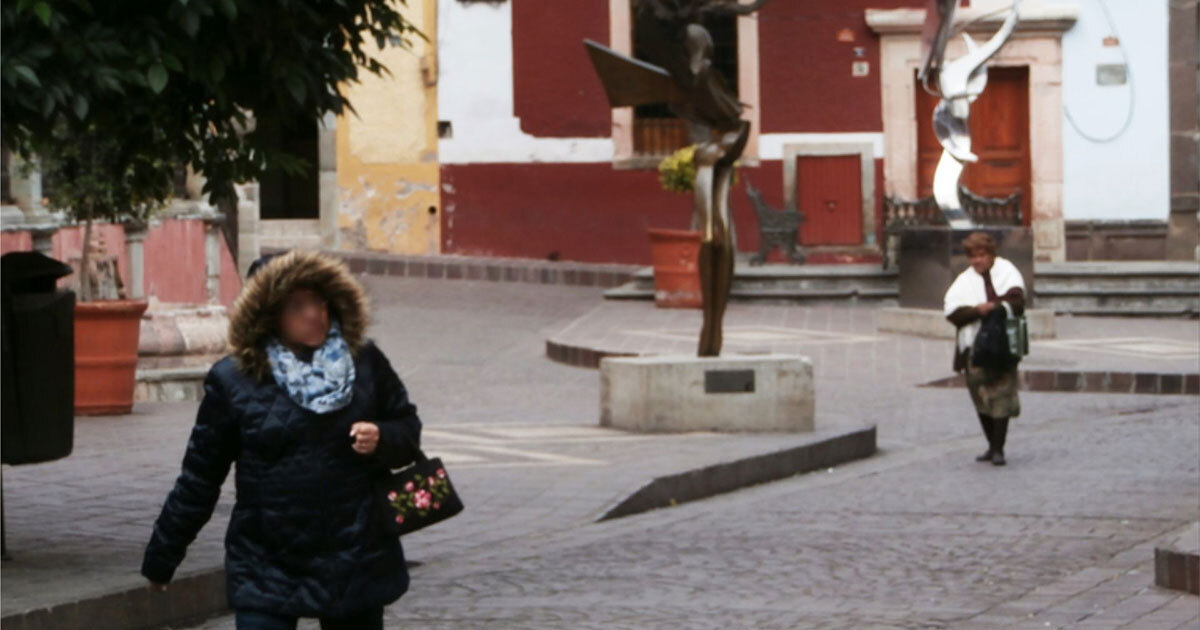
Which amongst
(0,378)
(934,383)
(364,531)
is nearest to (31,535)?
(0,378)

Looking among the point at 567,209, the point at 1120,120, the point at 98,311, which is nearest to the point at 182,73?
the point at 98,311

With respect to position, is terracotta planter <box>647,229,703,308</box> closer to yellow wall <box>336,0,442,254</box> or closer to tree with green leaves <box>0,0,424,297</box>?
yellow wall <box>336,0,442,254</box>

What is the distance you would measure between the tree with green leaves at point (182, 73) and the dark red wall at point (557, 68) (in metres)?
18.2

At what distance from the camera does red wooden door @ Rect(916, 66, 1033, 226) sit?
26.8 m

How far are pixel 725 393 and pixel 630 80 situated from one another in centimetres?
197

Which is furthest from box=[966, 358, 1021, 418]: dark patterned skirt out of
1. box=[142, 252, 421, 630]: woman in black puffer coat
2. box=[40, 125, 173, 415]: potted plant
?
box=[142, 252, 421, 630]: woman in black puffer coat

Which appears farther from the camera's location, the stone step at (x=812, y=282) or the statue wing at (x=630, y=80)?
the stone step at (x=812, y=282)

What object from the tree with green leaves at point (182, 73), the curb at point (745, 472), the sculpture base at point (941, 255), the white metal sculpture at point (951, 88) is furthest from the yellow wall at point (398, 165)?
the tree with green leaves at point (182, 73)

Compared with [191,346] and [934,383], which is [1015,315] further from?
[191,346]

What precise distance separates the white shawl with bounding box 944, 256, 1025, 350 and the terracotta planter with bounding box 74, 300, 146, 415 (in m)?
4.95

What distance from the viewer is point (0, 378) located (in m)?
8.20

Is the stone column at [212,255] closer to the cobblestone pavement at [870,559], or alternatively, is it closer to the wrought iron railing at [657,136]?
the cobblestone pavement at [870,559]

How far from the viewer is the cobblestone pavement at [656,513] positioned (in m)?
8.52

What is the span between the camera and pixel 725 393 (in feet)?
44.2
